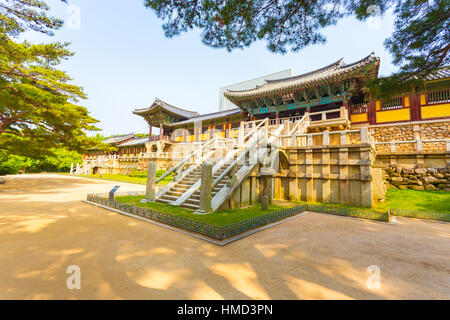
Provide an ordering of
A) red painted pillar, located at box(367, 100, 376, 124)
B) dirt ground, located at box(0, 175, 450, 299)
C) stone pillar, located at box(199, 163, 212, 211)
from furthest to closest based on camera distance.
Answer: red painted pillar, located at box(367, 100, 376, 124) < stone pillar, located at box(199, 163, 212, 211) < dirt ground, located at box(0, 175, 450, 299)

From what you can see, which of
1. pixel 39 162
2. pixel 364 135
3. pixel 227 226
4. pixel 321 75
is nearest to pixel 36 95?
pixel 227 226

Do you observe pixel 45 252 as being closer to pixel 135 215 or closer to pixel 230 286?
pixel 135 215

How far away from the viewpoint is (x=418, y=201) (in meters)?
8.70

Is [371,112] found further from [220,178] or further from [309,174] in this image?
[220,178]

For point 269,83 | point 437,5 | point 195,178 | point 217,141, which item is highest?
point 269,83

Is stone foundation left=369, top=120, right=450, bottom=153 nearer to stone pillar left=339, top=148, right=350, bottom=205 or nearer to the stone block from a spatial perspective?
the stone block

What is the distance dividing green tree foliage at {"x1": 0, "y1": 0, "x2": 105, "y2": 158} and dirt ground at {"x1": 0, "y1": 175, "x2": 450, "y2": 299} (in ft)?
25.2

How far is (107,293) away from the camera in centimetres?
237

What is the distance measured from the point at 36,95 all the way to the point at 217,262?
1405cm

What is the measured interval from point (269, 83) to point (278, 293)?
919 inches

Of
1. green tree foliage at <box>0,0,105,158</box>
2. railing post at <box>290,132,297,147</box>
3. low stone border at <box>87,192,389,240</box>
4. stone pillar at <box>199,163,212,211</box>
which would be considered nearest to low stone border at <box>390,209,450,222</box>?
low stone border at <box>87,192,389,240</box>

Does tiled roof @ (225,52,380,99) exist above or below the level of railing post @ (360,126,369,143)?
above

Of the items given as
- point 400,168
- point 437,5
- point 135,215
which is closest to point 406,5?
point 437,5

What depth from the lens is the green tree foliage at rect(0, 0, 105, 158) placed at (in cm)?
770
